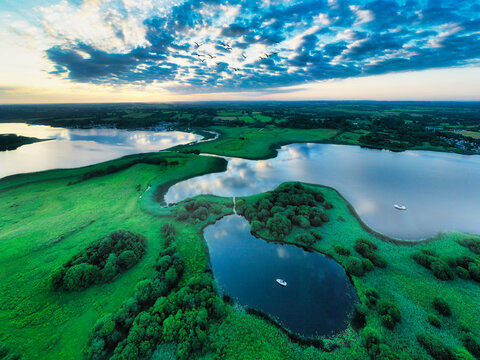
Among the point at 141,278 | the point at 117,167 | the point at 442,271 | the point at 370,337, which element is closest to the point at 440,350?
the point at 370,337

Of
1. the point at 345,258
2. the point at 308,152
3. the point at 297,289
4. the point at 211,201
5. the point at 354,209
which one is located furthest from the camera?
the point at 308,152

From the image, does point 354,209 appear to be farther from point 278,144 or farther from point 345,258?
point 278,144

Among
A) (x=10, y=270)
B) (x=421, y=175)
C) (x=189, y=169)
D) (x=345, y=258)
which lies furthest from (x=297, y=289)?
(x=421, y=175)

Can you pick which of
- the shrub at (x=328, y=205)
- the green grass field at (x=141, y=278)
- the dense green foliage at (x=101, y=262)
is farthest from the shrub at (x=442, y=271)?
the dense green foliage at (x=101, y=262)

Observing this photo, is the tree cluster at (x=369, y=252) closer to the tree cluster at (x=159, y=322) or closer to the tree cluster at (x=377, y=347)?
the tree cluster at (x=377, y=347)

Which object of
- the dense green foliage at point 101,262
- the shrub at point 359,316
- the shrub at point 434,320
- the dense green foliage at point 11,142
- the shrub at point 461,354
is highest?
the dense green foliage at point 11,142

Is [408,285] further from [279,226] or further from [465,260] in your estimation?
[279,226]
